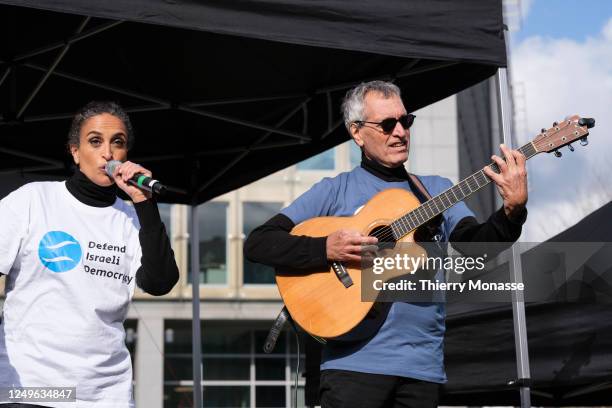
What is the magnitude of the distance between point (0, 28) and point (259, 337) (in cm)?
2349

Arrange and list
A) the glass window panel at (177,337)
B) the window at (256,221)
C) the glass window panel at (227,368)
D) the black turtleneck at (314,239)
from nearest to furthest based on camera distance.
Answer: the black turtleneck at (314,239) → the window at (256,221) → the glass window panel at (177,337) → the glass window panel at (227,368)

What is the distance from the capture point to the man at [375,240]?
10.5 feet

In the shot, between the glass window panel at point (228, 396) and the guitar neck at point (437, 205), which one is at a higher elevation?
the guitar neck at point (437, 205)

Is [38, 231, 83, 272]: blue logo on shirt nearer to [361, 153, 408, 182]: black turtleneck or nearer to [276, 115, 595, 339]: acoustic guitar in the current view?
[276, 115, 595, 339]: acoustic guitar

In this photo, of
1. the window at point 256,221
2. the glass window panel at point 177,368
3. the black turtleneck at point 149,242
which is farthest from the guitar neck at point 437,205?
the glass window panel at point 177,368

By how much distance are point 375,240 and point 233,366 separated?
2539 centimetres

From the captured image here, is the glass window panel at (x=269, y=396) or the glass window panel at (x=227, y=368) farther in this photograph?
the glass window panel at (x=227, y=368)

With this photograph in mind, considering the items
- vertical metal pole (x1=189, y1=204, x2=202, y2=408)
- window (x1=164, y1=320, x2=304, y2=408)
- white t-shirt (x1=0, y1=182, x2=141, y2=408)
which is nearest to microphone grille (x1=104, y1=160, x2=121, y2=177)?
white t-shirt (x1=0, y1=182, x2=141, y2=408)

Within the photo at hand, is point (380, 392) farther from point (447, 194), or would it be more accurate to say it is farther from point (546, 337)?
point (546, 337)

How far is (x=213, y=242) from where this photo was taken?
89.5 feet

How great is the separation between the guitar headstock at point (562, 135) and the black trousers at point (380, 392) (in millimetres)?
982

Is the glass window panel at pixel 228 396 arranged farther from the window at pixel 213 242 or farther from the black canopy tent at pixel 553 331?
the black canopy tent at pixel 553 331

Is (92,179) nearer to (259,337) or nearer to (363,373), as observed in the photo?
(363,373)

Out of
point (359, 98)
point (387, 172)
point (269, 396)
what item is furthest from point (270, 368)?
point (387, 172)
